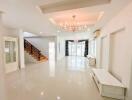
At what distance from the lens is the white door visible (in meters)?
5.85

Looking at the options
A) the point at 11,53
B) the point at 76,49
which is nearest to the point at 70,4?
the point at 11,53

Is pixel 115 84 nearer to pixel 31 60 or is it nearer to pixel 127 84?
pixel 127 84

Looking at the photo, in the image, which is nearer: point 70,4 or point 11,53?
point 70,4

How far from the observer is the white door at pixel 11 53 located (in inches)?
230

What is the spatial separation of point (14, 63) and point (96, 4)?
570 cm

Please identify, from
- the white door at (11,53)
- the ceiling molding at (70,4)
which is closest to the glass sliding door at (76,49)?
the white door at (11,53)

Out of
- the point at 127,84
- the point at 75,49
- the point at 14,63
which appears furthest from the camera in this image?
the point at 75,49

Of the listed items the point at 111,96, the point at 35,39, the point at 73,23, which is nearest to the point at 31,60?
the point at 35,39

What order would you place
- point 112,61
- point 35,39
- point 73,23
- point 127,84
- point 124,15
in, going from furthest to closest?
point 35,39
point 73,23
point 112,61
point 124,15
point 127,84

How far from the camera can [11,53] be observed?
20.6 feet

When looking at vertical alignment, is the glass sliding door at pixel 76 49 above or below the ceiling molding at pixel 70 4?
below

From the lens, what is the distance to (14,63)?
249 inches

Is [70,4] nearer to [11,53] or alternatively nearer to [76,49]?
[11,53]

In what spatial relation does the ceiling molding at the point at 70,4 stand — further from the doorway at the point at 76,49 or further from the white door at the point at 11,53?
the doorway at the point at 76,49
